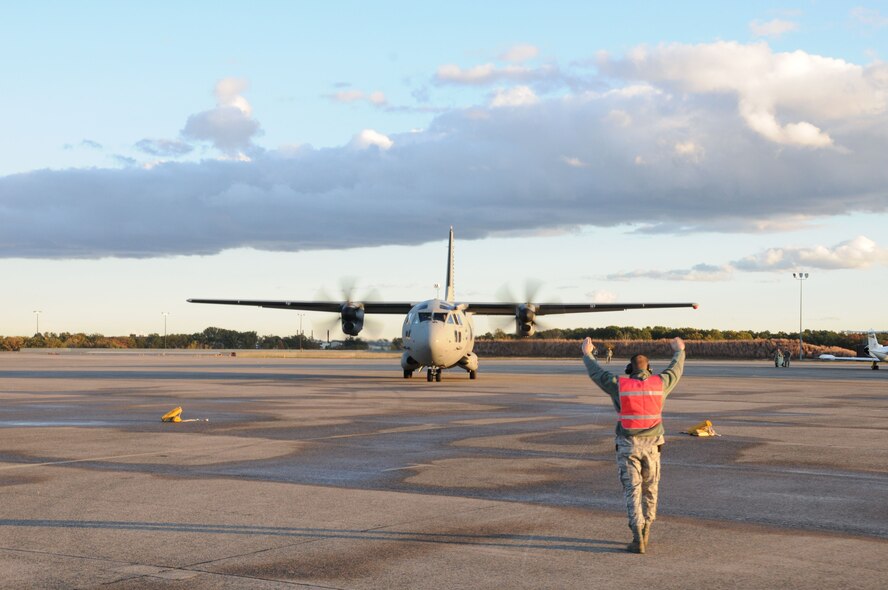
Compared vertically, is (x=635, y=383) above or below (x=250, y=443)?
above

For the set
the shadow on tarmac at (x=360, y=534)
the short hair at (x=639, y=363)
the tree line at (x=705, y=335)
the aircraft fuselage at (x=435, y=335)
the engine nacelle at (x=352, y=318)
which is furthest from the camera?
the tree line at (x=705, y=335)

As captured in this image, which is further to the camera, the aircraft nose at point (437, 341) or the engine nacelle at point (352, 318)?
the engine nacelle at point (352, 318)

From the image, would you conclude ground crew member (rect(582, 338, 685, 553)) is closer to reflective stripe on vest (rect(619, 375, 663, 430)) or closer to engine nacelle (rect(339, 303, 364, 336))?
reflective stripe on vest (rect(619, 375, 663, 430))

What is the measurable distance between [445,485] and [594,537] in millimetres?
3520

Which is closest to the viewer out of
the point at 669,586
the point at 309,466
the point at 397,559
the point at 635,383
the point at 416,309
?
the point at 669,586

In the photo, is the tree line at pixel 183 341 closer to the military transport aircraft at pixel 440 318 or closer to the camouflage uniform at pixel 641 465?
the military transport aircraft at pixel 440 318

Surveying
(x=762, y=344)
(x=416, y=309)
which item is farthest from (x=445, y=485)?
(x=762, y=344)

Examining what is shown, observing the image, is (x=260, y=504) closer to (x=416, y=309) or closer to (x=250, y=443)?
(x=250, y=443)

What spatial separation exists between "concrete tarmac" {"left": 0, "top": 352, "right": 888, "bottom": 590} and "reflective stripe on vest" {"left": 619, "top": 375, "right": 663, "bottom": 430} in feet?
3.66

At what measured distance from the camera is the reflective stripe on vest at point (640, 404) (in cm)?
914

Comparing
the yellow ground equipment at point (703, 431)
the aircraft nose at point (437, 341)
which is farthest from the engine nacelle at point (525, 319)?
the yellow ground equipment at point (703, 431)

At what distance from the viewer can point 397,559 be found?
8305mm

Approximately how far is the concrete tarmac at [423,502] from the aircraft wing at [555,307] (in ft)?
86.0

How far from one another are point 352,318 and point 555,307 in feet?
37.4
